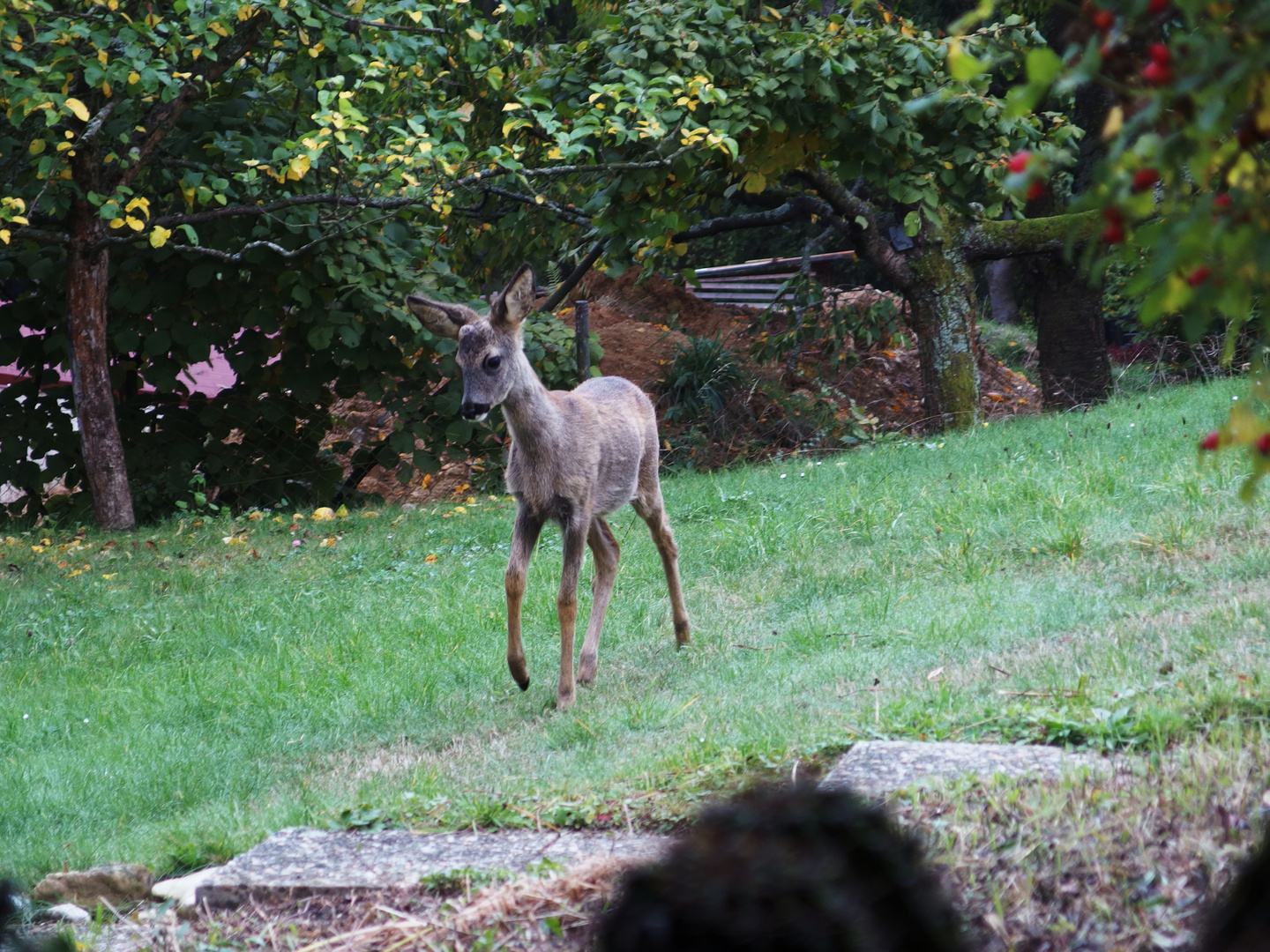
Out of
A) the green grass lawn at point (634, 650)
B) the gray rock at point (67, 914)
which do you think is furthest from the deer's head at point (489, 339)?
the gray rock at point (67, 914)

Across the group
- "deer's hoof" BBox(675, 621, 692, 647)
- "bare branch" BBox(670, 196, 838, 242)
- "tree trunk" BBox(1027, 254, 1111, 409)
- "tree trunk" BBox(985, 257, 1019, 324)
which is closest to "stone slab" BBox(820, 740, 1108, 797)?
"deer's hoof" BBox(675, 621, 692, 647)

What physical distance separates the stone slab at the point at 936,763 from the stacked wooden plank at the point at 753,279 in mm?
15271

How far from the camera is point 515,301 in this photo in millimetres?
7242

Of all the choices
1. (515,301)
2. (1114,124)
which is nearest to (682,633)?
(515,301)

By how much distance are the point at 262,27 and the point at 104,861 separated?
837 cm

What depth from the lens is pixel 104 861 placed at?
15.7 feet

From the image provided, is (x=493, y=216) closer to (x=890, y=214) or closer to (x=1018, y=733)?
(x=890, y=214)

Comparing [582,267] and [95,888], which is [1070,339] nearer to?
[582,267]

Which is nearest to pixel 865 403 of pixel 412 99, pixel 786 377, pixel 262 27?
pixel 786 377

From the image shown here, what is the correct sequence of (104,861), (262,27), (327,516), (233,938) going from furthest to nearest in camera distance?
(327,516) < (262,27) < (104,861) < (233,938)

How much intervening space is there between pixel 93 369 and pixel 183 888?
8898mm

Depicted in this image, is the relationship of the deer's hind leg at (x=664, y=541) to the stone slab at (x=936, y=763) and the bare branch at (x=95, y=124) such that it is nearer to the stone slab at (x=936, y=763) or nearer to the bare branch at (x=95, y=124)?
the stone slab at (x=936, y=763)

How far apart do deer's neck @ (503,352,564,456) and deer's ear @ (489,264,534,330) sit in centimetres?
22

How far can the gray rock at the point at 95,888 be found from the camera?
14.1 ft
